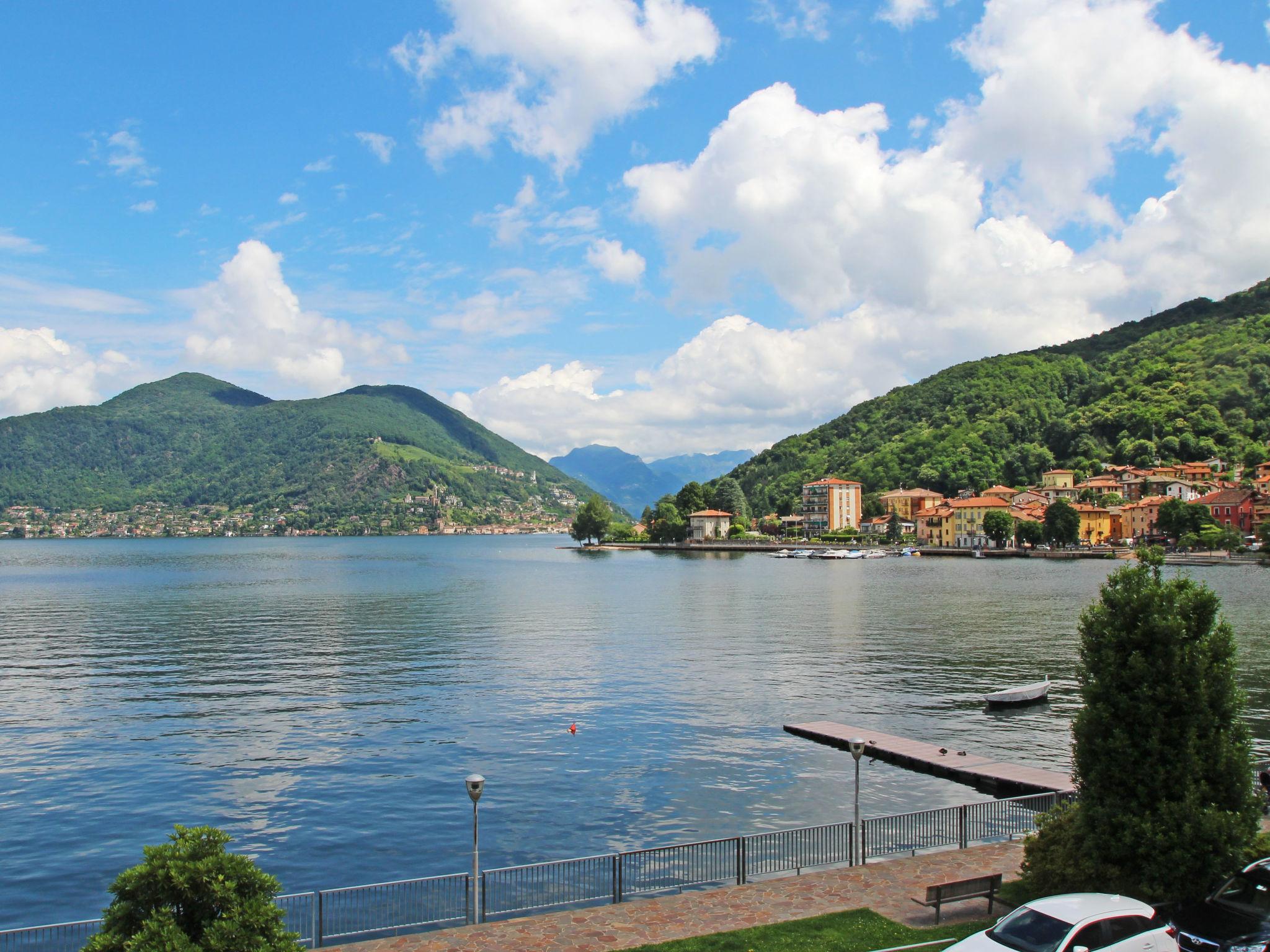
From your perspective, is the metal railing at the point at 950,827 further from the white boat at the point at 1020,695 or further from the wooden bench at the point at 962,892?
the white boat at the point at 1020,695

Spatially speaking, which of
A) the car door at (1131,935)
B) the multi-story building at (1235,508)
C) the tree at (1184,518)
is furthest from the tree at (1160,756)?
the multi-story building at (1235,508)

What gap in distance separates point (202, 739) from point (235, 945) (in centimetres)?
2917

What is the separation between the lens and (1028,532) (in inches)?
7377

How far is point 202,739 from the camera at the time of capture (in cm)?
3575

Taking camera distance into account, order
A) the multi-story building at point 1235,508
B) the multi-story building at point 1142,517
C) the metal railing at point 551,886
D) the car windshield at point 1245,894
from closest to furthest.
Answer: the car windshield at point 1245,894 → the metal railing at point 551,886 → the multi-story building at point 1235,508 → the multi-story building at point 1142,517

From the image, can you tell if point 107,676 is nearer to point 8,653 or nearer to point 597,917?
point 8,653

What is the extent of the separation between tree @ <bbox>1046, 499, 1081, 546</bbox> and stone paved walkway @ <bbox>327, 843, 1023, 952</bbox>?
583 ft

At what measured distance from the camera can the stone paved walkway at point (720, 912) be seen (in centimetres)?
1538

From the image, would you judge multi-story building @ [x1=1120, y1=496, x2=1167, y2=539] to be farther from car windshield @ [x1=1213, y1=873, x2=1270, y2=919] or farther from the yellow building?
car windshield @ [x1=1213, y1=873, x2=1270, y2=919]

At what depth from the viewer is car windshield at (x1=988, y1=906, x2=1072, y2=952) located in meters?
12.6

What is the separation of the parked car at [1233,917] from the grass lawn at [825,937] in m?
3.20

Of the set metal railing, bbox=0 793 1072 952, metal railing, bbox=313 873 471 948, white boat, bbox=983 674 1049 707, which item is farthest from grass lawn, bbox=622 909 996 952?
white boat, bbox=983 674 1049 707

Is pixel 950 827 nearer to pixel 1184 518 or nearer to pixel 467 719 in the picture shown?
pixel 467 719

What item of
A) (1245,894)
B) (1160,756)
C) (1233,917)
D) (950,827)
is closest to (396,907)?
(950,827)
